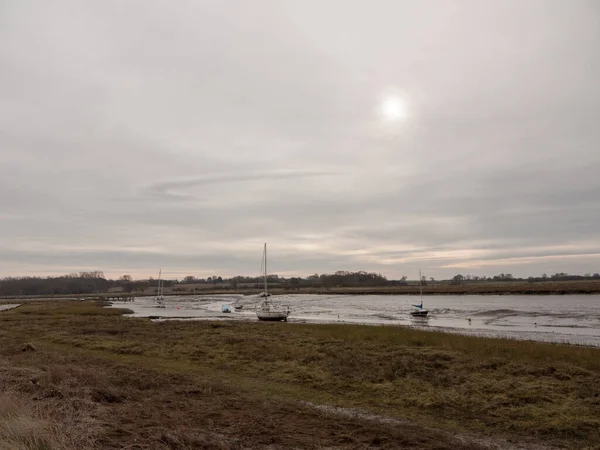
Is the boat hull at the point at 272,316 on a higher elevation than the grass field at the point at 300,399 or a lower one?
lower

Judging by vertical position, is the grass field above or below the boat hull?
above

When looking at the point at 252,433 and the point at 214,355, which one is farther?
the point at 214,355

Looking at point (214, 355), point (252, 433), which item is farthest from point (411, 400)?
point (214, 355)

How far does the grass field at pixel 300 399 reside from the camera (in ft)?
28.7

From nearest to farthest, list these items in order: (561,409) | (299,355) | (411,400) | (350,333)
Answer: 1. (561,409)
2. (411,400)
3. (299,355)
4. (350,333)

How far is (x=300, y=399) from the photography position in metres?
12.7

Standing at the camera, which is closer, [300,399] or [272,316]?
[300,399]

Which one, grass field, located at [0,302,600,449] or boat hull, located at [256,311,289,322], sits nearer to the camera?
grass field, located at [0,302,600,449]

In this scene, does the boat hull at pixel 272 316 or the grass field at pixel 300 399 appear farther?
the boat hull at pixel 272 316

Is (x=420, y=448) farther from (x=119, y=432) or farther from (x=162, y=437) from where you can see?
(x=119, y=432)

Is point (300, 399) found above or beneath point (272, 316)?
above

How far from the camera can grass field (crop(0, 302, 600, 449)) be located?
8742 mm

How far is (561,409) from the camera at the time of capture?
36.8ft

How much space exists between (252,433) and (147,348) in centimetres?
1537
